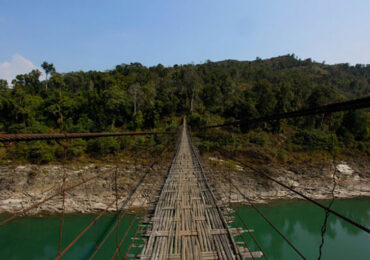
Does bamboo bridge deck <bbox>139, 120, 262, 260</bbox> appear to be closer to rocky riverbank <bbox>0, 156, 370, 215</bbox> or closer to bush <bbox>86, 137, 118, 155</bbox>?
rocky riverbank <bbox>0, 156, 370, 215</bbox>

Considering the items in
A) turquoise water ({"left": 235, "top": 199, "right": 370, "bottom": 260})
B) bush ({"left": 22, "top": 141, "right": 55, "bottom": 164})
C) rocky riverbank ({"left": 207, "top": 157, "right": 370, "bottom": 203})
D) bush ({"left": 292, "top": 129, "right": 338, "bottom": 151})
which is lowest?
turquoise water ({"left": 235, "top": 199, "right": 370, "bottom": 260})

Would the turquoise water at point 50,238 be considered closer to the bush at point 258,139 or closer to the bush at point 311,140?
the bush at point 258,139

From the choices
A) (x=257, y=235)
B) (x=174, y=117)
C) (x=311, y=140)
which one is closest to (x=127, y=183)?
(x=257, y=235)

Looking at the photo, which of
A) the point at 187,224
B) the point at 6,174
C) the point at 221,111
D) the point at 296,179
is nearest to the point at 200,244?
the point at 187,224

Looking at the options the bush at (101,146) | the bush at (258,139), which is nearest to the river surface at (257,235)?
the bush at (101,146)

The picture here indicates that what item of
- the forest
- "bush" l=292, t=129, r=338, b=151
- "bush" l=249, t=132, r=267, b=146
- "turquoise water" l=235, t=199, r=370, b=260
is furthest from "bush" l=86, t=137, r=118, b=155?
"bush" l=292, t=129, r=338, b=151

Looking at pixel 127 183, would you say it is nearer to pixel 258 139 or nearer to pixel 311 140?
pixel 258 139

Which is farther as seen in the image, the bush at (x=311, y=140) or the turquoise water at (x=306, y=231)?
the bush at (x=311, y=140)
